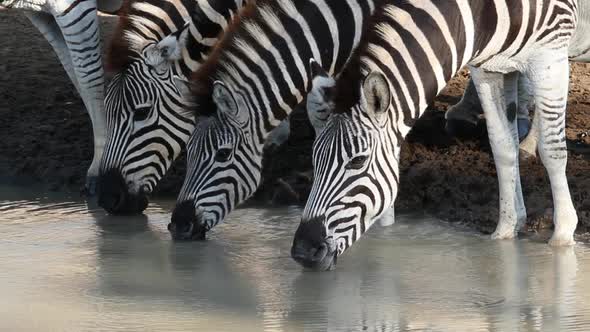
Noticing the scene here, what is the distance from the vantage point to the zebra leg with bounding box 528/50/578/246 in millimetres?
8453

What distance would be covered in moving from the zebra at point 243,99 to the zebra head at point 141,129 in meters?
0.88

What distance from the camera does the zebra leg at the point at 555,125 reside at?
27.7 feet

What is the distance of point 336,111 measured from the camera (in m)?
7.81

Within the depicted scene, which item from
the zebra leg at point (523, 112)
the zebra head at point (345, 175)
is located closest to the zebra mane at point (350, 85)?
the zebra head at point (345, 175)

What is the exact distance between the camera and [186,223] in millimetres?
8867

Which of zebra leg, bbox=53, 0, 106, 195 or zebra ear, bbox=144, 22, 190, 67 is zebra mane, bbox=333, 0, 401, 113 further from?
zebra leg, bbox=53, 0, 106, 195

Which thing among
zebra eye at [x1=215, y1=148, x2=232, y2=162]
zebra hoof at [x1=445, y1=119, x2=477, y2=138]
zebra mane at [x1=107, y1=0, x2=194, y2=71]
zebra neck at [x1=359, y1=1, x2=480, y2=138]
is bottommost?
zebra eye at [x1=215, y1=148, x2=232, y2=162]

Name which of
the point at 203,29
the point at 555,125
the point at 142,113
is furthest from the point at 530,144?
the point at 142,113

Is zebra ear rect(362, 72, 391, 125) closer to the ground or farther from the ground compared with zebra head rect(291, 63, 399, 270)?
farther from the ground

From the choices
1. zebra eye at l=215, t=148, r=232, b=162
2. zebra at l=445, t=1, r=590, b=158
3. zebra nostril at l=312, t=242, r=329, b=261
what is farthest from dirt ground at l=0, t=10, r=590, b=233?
zebra nostril at l=312, t=242, r=329, b=261

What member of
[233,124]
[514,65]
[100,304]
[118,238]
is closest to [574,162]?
[514,65]

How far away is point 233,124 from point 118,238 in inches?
48.9

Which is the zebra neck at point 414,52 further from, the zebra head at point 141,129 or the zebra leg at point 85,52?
the zebra leg at point 85,52

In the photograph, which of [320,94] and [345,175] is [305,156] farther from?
[345,175]
